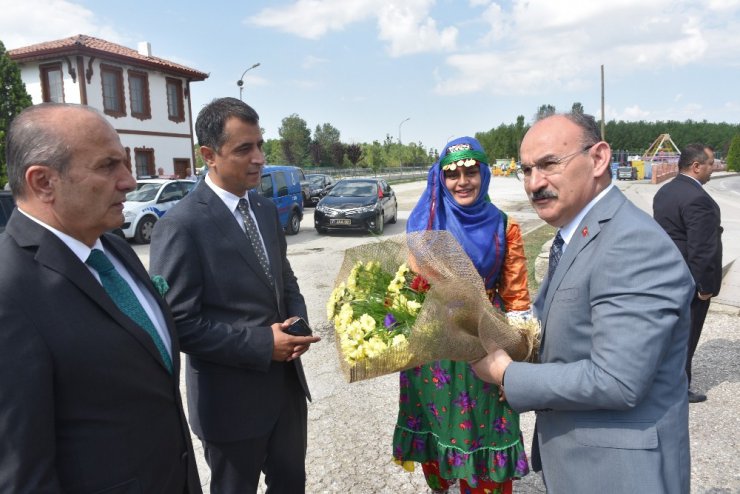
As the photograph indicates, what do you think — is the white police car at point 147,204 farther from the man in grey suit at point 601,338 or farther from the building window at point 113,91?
the man in grey suit at point 601,338

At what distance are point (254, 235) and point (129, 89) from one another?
23.9 m

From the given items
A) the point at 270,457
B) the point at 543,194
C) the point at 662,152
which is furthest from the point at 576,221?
the point at 662,152

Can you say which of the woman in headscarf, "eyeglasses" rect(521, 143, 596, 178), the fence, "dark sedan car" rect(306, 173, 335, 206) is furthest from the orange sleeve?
the fence

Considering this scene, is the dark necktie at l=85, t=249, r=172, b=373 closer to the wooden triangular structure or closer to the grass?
the grass

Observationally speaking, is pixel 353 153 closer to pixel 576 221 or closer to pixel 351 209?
pixel 351 209

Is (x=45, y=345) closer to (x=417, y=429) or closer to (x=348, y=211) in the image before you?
(x=417, y=429)

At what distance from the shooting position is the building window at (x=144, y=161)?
75.3ft

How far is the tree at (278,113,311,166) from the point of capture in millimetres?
59781

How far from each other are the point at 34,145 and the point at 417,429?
2.05 m

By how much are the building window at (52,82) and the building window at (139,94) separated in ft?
8.75

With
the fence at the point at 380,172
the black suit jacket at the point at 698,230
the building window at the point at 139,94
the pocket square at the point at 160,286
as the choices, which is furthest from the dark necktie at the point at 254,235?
the fence at the point at 380,172

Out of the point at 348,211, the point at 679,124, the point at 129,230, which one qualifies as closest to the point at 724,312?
the point at 348,211

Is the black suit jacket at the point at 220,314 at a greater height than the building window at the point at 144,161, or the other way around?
the building window at the point at 144,161

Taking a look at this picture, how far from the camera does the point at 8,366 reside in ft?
3.85
